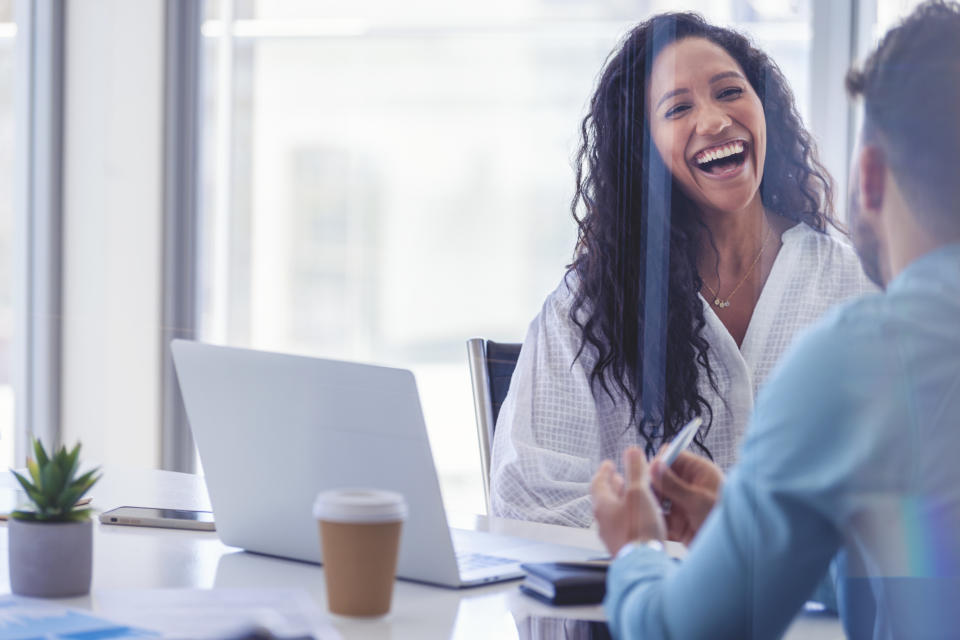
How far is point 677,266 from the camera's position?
3.68 feet

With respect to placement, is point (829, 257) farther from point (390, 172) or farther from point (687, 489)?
point (390, 172)

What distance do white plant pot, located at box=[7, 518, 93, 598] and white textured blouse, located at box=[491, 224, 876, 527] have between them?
0.43 m

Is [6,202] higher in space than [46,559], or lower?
higher

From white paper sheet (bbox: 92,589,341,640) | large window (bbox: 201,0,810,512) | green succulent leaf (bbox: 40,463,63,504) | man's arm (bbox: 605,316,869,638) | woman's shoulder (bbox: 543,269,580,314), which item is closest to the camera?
man's arm (bbox: 605,316,869,638)

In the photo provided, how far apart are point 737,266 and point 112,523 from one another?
698 mm

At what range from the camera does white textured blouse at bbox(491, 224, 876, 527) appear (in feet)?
2.38

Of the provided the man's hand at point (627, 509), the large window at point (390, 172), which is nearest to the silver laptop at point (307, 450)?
the man's hand at point (627, 509)

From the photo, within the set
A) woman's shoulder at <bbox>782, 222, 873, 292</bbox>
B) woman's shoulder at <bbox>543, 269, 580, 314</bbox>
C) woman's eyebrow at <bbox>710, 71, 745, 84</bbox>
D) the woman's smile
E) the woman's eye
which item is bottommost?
woman's shoulder at <bbox>543, 269, 580, 314</bbox>

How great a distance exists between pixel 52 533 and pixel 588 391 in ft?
2.34

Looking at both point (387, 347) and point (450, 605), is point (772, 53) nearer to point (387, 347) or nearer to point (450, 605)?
point (450, 605)

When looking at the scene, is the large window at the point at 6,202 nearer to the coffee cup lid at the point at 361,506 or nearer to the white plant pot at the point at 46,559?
the white plant pot at the point at 46,559

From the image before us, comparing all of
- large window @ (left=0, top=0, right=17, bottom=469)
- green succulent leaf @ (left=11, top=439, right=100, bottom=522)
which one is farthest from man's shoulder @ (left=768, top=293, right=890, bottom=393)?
large window @ (left=0, top=0, right=17, bottom=469)

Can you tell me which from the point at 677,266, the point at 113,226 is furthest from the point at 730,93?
the point at 113,226

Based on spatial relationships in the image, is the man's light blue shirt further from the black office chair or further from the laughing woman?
the black office chair
